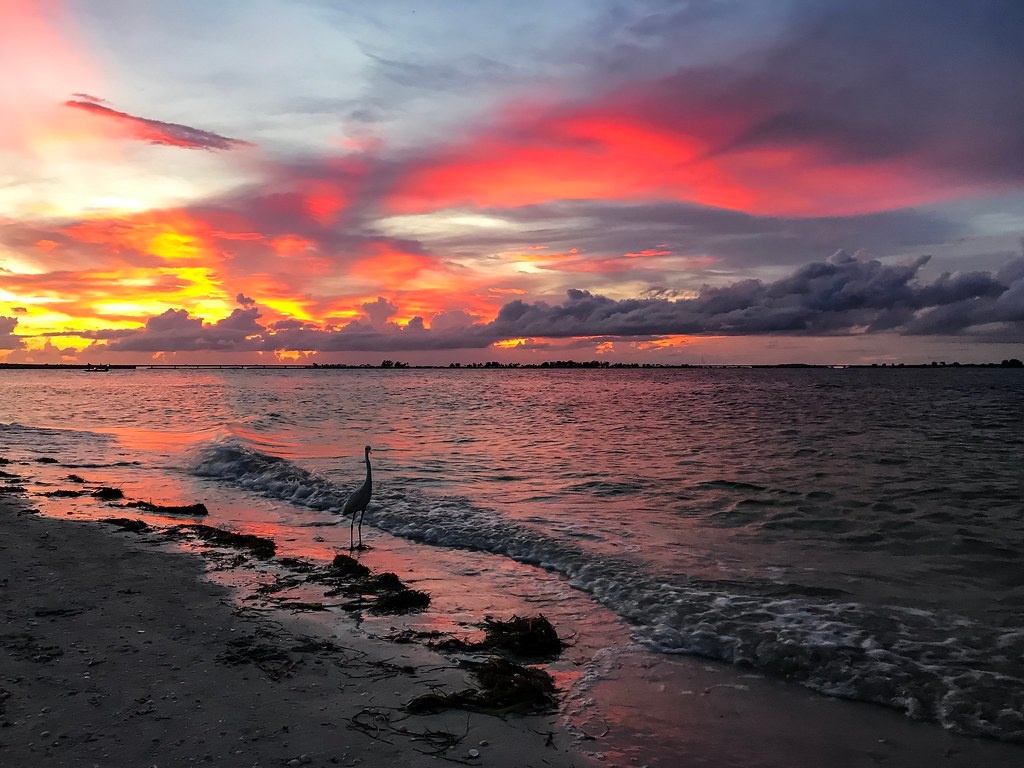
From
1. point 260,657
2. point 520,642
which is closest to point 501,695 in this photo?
point 520,642

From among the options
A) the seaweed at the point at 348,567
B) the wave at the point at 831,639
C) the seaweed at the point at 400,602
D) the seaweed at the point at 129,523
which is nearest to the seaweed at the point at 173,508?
the seaweed at the point at 129,523

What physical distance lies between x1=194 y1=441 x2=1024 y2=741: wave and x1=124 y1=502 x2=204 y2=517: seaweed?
690cm

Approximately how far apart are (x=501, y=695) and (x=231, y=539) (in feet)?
23.5

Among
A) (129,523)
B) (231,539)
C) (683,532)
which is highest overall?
(129,523)

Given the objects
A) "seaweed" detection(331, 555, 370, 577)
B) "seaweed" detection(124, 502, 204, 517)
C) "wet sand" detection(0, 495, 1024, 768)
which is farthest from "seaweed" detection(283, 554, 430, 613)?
"seaweed" detection(124, 502, 204, 517)

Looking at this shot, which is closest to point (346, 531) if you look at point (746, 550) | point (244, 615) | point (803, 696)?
point (244, 615)

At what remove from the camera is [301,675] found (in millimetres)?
5758

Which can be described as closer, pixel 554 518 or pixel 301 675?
pixel 301 675

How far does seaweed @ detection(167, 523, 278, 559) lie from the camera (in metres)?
10.4

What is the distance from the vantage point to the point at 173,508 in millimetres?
13727

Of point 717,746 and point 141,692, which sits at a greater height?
point 141,692

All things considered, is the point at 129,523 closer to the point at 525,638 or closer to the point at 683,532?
the point at 525,638

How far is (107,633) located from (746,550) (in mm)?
9348

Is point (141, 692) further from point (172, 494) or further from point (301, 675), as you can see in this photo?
point (172, 494)
